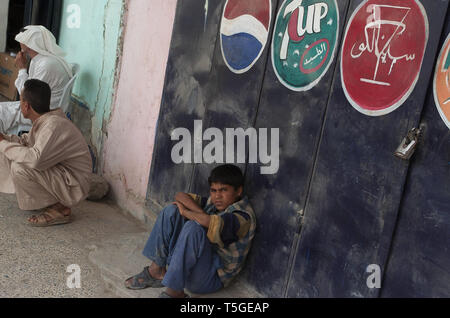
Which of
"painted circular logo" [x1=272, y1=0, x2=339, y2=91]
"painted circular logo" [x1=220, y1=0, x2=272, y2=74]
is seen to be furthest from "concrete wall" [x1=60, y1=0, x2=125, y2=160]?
"painted circular logo" [x1=272, y1=0, x2=339, y2=91]

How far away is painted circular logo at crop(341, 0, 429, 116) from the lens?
7.34 ft

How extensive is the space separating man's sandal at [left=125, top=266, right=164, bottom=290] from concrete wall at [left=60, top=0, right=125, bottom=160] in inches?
89.4

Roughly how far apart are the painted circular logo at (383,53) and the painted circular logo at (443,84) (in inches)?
3.7

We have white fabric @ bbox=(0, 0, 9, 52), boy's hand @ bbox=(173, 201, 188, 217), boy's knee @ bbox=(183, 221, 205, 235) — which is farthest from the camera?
white fabric @ bbox=(0, 0, 9, 52)

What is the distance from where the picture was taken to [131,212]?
4.52m

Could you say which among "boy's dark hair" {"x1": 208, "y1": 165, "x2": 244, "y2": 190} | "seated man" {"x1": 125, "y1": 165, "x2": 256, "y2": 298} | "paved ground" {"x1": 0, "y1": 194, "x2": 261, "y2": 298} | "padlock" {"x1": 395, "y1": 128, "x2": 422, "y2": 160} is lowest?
"paved ground" {"x1": 0, "y1": 194, "x2": 261, "y2": 298}

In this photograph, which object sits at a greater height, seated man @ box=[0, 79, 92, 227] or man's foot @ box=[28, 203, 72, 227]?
seated man @ box=[0, 79, 92, 227]

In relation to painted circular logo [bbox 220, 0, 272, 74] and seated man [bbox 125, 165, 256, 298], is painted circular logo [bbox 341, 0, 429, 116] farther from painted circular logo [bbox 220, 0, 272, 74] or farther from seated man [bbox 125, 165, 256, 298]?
seated man [bbox 125, 165, 256, 298]

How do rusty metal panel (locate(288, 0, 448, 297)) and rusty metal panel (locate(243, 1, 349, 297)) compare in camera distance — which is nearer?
rusty metal panel (locate(288, 0, 448, 297))

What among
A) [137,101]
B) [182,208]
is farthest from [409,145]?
[137,101]

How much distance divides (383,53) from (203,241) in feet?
4.49

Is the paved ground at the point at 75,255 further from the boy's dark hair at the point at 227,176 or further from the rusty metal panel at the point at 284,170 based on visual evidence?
the boy's dark hair at the point at 227,176

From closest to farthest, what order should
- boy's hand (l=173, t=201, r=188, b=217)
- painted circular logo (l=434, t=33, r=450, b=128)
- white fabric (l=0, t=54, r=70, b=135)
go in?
painted circular logo (l=434, t=33, r=450, b=128) < boy's hand (l=173, t=201, r=188, b=217) < white fabric (l=0, t=54, r=70, b=135)

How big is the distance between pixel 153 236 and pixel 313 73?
1.38m
